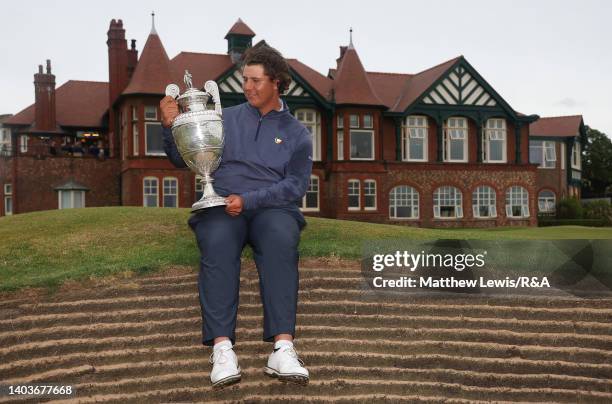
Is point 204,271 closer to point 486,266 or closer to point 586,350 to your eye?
point 586,350

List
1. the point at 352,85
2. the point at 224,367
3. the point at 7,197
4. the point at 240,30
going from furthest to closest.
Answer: the point at 240,30 < the point at 7,197 < the point at 352,85 < the point at 224,367

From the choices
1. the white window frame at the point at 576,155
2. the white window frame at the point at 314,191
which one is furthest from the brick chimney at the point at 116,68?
the white window frame at the point at 576,155

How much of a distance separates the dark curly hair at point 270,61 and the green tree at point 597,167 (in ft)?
192

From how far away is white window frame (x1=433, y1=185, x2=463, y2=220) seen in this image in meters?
31.3

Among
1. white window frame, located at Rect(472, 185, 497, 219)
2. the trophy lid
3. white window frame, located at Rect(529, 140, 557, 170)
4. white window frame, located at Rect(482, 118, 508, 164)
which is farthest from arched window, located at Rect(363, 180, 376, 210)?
the trophy lid

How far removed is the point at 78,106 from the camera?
107ft

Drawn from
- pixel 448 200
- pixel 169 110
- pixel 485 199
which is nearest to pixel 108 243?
pixel 169 110

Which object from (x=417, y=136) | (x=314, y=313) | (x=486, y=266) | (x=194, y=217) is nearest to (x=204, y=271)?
(x=194, y=217)

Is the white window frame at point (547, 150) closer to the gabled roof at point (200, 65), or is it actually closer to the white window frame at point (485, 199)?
the white window frame at point (485, 199)

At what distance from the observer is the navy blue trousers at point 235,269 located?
497 centimetres

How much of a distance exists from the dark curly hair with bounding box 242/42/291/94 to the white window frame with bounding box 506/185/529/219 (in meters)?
28.9

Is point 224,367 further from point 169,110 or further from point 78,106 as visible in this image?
point 78,106

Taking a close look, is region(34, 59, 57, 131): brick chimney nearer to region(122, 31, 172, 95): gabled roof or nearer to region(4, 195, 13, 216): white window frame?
region(4, 195, 13, 216): white window frame

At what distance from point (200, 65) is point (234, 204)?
1034 inches
